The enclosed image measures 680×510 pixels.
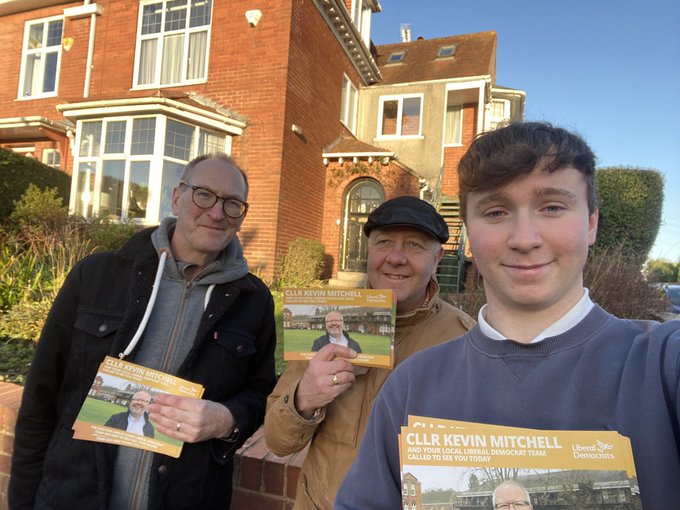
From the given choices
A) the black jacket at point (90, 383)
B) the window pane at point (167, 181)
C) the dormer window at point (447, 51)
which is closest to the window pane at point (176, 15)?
the window pane at point (167, 181)

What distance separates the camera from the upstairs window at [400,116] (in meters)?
15.7

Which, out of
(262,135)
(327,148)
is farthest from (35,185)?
(327,148)

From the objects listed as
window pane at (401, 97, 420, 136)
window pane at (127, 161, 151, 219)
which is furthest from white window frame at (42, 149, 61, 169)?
window pane at (401, 97, 420, 136)

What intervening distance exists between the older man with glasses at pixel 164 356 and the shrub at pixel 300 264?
8.30 metres

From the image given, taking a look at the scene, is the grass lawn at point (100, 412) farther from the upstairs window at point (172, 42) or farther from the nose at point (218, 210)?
the upstairs window at point (172, 42)

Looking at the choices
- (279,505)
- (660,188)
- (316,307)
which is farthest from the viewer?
(660,188)

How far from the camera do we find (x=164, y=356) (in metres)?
1.80

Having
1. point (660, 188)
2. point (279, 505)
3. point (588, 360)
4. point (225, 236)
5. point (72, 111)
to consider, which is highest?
point (72, 111)

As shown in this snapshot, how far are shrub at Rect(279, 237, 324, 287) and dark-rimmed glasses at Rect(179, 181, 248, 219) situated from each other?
8.28 m

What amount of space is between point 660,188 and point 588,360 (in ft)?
46.6

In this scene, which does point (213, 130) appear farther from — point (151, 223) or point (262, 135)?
point (151, 223)

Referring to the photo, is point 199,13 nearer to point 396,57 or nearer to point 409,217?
point 396,57

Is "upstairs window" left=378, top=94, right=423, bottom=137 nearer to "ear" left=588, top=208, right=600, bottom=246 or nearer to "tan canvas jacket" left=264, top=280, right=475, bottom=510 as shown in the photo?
"tan canvas jacket" left=264, top=280, right=475, bottom=510

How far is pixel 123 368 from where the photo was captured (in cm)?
164
